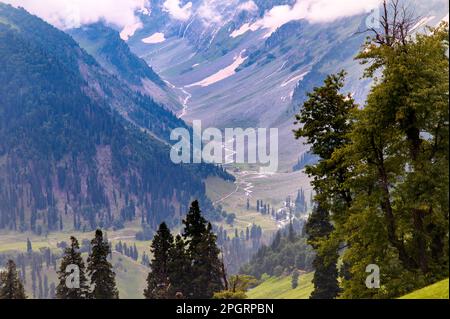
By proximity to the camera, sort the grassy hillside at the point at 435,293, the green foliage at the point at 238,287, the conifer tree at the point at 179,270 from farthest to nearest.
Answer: the conifer tree at the point at 179,270 < the green foliage at the point at 238,287 < the grassy hillside at the point at 435,293

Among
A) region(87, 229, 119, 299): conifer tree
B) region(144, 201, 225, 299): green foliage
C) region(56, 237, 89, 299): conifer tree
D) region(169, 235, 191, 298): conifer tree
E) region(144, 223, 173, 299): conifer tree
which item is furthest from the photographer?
region(87, 229, 119, 299): conifer tree

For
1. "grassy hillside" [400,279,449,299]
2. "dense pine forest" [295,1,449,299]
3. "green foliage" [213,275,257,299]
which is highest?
"dense pine forest" [295,1,449,299]

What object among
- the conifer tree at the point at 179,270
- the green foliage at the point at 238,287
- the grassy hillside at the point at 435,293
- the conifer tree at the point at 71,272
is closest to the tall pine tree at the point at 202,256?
the conifer tree at the point at 179,270

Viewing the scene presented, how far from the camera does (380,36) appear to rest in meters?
50.7

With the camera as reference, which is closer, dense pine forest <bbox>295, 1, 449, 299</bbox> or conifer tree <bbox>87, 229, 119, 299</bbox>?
dense pine forest <bbox>295, 1, 449, 299</bbox>

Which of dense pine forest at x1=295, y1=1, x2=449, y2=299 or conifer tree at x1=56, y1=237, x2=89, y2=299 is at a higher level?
dense pine forest at x1=295, y1=1, x2=449, y2=299

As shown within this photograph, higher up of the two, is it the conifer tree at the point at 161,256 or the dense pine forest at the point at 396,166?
the dense pine forest at the point at 396,166

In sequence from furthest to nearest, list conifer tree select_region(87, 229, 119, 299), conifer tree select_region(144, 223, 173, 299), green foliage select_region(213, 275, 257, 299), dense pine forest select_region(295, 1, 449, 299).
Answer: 1. conifer tree select_region(87, 229, 119, 299)
2. conifer tree select_region(144, 223, 173, 299)
3. green foliage select_region(213, 275, 257, 299)
4. dense pine forest select_region(295, 1, 449, 299)

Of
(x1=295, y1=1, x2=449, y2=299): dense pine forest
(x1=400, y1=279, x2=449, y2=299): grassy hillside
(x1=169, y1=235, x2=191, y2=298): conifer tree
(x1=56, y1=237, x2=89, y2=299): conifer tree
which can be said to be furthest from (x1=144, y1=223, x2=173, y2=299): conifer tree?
(x1=400, y1=279, x2=449, y2=299): grassy hillside

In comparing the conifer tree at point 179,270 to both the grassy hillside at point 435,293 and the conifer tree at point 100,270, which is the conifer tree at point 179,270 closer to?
the conifer tree at point 100,270

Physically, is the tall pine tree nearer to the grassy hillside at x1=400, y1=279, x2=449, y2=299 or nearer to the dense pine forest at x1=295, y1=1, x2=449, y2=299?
the dense pine forest at x1=295, y1=1, x2=449, y2=299

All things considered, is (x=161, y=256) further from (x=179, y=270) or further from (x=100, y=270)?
(x=100, y=270)
